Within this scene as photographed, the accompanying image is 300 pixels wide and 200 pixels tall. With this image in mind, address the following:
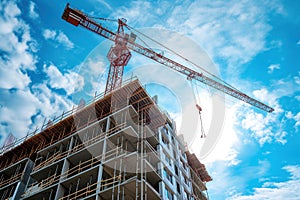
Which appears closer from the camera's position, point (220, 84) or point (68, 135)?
point (68, 135)

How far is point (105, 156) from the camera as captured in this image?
21.6m

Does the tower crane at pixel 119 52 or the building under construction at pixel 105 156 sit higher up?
the tower crane at pixel 119 52

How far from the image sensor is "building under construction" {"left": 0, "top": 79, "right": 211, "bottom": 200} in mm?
20172

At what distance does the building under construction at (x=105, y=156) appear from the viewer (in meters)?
20.2

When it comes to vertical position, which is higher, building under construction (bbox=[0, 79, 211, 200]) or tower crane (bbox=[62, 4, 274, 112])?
tower crane (bbox=[62, 4, 274, 112])

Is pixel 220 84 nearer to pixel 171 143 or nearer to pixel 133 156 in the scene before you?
pixel 171 143

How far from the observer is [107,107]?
27359 mm

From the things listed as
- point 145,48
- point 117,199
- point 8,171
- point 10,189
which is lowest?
point 117,199

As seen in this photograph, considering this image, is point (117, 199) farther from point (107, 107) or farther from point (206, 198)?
point (206, 198)

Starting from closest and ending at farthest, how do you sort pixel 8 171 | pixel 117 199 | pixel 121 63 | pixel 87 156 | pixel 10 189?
pixel 117 199 < pixel 87 156 < pixel 10 189 < pixel 8 171 < pixel 121 63

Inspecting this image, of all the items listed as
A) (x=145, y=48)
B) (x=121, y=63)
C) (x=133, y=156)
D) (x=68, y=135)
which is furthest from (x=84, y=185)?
(x=145, y=48)

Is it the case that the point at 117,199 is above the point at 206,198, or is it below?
below

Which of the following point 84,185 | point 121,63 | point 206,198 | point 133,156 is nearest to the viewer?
point 133,156

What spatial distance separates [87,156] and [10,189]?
9.95m
